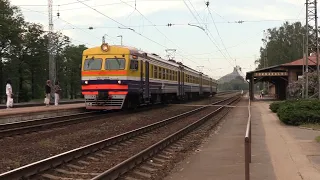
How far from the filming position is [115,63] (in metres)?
22.1

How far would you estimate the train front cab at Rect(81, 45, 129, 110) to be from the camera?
21.7 meters

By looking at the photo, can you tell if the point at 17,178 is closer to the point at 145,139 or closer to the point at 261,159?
the point at 261,159

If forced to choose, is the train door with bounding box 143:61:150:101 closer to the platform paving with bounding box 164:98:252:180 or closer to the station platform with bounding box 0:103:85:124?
the station platform with bounding box 0:103:85:124

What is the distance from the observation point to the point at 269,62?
102 metres

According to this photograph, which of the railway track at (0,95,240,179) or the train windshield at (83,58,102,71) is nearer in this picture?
the railway track at (0,95,240,179)

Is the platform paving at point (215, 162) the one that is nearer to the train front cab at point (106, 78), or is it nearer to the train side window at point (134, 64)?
the train front cab at point (106, 78)

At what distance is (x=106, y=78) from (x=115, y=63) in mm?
934

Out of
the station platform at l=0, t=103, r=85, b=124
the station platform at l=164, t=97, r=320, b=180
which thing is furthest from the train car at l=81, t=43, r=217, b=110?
the station platform at l=164, t=97, r=320, b=180

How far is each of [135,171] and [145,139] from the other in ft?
17.0

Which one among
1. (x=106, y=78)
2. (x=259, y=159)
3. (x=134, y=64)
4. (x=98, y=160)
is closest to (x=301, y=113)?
(x=259, y=159)

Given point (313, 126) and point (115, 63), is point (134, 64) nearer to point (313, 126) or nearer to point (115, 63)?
point (115, 63)

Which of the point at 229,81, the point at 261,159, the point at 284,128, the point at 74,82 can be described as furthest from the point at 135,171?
the point at 229,81

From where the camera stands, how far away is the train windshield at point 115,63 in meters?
22.0

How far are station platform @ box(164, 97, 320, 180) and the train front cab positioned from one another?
7.78m
